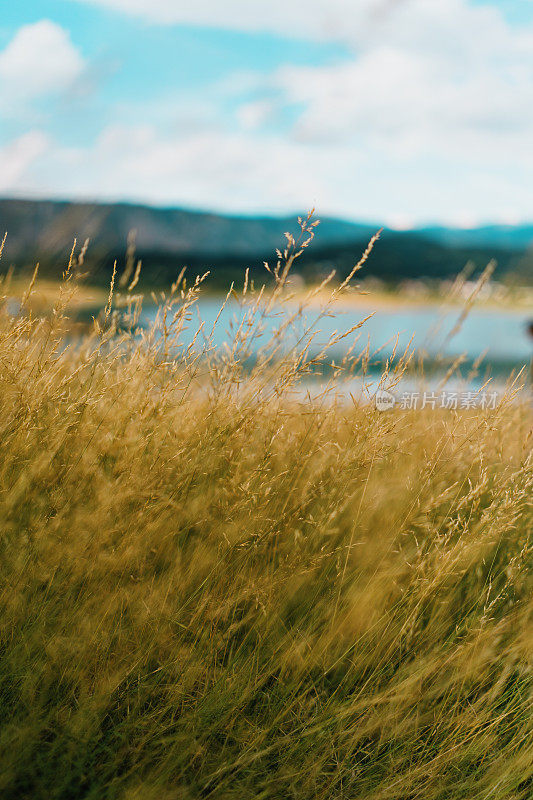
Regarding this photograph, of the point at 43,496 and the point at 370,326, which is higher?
the point at 370,326

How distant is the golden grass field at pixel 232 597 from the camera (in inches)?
44.1

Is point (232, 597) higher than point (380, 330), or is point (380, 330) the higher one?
point (380, 330)

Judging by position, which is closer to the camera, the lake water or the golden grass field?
the golden grass field

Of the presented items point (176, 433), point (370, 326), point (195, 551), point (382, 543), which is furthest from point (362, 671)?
point (370, 326)

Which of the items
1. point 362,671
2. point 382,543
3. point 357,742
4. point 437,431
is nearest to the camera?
point 357,742

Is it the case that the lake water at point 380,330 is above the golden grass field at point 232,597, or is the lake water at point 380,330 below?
above

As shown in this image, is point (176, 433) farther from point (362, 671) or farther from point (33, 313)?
point (362, 671)

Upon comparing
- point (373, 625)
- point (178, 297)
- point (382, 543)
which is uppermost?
point (178, 297)

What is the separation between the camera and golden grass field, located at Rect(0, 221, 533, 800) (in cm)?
112

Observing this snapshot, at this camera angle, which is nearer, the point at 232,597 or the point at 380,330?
the point at 232,597

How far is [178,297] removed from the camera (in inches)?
63.9

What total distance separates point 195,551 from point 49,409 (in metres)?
0.56

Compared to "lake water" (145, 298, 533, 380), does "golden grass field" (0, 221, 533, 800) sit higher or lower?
lower

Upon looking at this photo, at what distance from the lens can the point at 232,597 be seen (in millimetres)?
1305
